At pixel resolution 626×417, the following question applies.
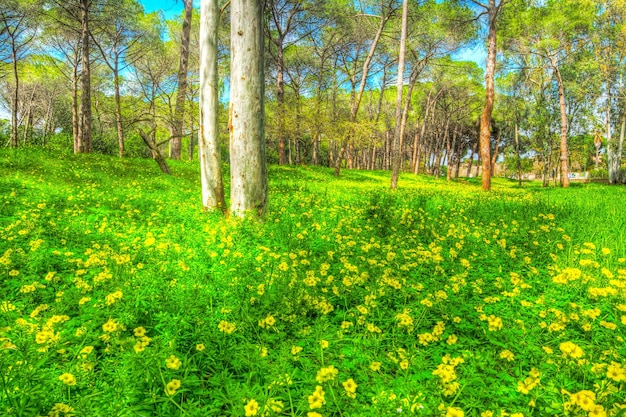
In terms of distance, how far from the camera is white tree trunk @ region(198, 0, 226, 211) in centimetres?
594

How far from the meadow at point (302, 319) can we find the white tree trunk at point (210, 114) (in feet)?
3.23

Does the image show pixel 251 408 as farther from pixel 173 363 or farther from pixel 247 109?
pixel 247 109

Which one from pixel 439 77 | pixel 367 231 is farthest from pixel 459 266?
pixel 439 77

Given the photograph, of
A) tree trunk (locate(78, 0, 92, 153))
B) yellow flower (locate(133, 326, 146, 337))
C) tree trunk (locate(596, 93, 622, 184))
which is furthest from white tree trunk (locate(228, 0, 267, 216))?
tree trunk (locate(596, 93, 622, 184))

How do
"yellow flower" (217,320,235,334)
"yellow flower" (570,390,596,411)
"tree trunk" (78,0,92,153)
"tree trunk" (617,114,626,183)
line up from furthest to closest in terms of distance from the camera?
"tree trunk" (617,114,626,183) < "tree trunk" (78,0,92,153) < "yellow flower" (217,320,235,334) < "yellow flower" (570,390,596,411)

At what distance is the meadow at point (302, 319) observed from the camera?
177 centimetres

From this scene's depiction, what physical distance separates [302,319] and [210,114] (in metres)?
4.78

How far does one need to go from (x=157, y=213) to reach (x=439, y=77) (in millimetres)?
31209

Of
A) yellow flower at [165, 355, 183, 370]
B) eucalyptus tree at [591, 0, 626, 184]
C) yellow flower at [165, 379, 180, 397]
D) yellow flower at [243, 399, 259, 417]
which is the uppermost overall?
eucalyptus tree at [591, 0, 626, 184]

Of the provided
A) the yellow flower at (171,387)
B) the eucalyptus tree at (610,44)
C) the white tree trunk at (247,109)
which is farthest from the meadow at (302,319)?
the eucalyptus tree at (610,44)

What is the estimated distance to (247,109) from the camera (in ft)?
16.9

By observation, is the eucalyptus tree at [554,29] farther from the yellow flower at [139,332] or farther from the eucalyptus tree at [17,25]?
the eucalyptus tree at [17,25]

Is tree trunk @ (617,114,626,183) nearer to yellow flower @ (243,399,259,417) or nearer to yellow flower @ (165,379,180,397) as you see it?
yellow flower @ (243,399,259,417)

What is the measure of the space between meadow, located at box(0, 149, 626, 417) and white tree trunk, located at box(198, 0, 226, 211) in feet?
3.23
